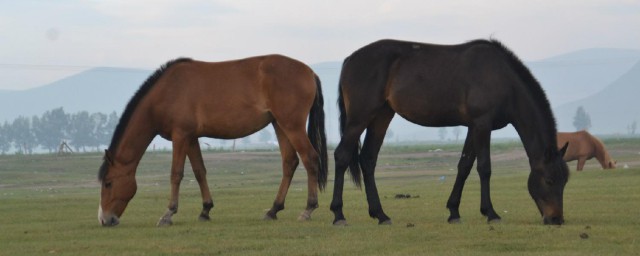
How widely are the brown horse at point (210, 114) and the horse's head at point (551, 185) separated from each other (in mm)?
3272

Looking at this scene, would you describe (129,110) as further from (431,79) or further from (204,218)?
(431,79)

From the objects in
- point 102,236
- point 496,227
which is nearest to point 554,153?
point 496,227

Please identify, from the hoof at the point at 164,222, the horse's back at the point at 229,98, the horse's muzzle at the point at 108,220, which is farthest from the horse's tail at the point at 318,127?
the horse's muzzle at the point at 108,220

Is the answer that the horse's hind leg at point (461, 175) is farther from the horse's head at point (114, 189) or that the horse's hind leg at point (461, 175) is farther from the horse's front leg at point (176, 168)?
the horse's head at point (114, 189)

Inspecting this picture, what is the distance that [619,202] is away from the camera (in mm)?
16891

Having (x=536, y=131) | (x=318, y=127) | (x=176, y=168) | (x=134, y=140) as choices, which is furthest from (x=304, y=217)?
(x=536, y=131)

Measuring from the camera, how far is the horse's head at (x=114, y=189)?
15.0 meters

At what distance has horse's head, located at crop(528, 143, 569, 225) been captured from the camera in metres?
13.3

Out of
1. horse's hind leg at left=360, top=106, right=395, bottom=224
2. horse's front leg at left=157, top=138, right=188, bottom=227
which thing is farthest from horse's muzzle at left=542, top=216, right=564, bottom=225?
horse's front leg at left=157, top=138, right=188, bottom=227

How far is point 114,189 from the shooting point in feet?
49.6

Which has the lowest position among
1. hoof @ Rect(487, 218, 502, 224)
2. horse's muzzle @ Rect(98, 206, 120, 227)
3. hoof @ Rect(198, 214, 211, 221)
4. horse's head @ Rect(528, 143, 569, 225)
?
hoof @ Rect(198, 214, 211, 221)

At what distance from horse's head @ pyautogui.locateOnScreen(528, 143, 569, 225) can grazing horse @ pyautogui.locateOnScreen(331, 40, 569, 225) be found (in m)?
0.01

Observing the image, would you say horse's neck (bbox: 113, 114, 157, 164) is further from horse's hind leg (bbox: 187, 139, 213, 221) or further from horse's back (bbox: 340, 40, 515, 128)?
horse's back (bbox: 340, 40, 515, 128)

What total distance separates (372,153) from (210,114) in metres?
2.34
